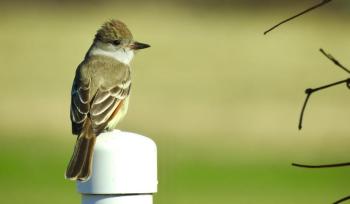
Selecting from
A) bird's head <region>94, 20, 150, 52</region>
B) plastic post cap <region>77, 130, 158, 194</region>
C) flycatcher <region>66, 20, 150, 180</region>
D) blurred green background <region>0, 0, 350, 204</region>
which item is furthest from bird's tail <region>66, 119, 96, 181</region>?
blurred green background <region>0, 0, 350, 204</region>

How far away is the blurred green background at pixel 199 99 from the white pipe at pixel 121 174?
1380 cm

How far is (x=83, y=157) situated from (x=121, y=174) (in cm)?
97

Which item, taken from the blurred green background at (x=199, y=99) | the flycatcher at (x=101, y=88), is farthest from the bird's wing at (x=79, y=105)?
the blurred green background at (x=199, y=99)

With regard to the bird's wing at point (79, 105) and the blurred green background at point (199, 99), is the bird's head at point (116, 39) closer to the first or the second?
the bird's wing at point (79, 105)

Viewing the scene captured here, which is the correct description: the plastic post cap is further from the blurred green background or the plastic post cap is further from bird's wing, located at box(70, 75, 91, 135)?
the blurred green background

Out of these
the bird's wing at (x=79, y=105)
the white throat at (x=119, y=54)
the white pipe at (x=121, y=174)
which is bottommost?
the white pipe at (x=121, y=174)

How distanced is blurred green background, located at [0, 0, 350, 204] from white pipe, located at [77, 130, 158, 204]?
13.8 metres

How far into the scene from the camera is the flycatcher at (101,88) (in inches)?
242

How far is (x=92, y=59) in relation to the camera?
7.84 m

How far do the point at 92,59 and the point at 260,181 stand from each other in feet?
47.3

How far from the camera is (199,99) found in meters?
23.6

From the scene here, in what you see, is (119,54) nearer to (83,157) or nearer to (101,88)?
(101,88)

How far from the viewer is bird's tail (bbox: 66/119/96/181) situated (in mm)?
4555

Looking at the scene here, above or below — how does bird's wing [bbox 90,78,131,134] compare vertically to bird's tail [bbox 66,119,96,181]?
above
